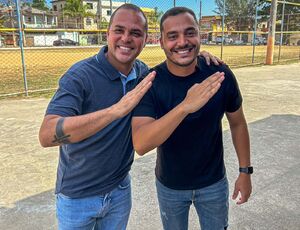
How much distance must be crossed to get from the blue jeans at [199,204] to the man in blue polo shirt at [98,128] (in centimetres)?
28

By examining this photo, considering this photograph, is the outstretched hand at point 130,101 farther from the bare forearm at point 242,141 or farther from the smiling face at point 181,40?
the bare forearm at point 242,141

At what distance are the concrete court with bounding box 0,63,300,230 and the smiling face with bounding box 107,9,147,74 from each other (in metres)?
1.62

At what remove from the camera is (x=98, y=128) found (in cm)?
160

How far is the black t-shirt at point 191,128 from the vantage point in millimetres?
1927

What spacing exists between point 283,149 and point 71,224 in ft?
12.1

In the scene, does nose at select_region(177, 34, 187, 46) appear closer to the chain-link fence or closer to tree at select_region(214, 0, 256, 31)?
the chain-link fence

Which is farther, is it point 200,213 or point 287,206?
point 287,206

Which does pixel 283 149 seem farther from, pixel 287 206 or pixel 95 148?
pixel 95 148

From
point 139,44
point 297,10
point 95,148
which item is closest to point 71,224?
point 95,148

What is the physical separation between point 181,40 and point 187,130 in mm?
520

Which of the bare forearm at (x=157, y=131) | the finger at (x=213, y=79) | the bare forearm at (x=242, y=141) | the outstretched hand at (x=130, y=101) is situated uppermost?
the finger at (x=213, y=79)

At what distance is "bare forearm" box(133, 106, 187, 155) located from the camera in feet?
5.50

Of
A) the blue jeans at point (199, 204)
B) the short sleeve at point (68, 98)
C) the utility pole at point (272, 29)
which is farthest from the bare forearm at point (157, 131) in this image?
the utility pole at point (272, 29)

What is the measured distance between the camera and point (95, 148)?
6.04ft
